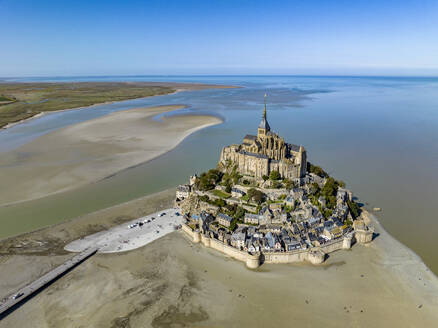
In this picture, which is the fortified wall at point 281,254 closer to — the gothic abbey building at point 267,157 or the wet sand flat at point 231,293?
the wet sand flat at point 231,293

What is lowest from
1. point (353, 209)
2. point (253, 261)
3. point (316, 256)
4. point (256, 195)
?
point (253, 261)

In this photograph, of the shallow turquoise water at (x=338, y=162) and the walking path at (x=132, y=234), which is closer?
the walking path at (x=132, y=234)

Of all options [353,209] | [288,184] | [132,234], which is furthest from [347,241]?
[132,234]

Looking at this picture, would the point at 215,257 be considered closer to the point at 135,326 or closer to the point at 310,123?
the point at 135,326

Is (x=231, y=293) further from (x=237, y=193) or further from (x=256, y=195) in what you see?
(x=237, y=193)

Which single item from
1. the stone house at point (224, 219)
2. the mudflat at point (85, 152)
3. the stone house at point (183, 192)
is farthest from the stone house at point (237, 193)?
the mudflat at point (85, 152)

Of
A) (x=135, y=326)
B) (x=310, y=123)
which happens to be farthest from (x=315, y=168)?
(x=310, y=123)

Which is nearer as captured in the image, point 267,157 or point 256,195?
point 256,195
